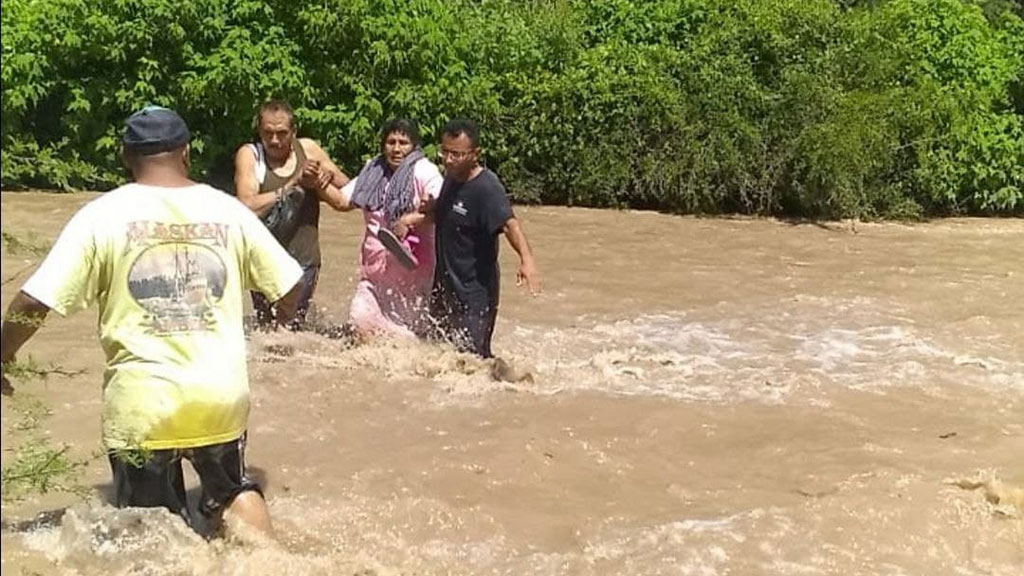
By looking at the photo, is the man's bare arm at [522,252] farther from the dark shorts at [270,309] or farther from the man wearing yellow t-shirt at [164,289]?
the man wearing yellow t-shirt at [164,289]

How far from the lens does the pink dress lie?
297 inches

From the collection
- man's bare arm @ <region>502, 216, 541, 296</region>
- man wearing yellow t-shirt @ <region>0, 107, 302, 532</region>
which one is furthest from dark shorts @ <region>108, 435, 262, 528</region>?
man's bare arm @ <region>502, 216, 541, 296</region>

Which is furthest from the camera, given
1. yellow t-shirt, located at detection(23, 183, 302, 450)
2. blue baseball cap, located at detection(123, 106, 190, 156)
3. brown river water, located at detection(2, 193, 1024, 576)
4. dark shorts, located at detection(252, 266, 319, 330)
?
dark shorts, located at detection(252, 266, 319, 330)

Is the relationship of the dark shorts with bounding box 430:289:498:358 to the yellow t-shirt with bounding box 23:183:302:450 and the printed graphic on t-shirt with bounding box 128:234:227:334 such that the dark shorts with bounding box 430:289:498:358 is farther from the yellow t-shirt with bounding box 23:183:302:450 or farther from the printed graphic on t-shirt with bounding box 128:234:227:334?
the printed graphic on t-shirt with bounding box 128:234:227:334

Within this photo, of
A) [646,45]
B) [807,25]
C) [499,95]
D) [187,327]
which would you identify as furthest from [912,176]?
[187,327]

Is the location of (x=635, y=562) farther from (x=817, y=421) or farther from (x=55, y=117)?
(x=55, y=117)

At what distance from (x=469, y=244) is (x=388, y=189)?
589mm

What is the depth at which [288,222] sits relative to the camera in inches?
295

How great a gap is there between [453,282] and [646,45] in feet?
30.1

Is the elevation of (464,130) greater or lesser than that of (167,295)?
greater

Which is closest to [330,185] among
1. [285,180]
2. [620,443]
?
[285,180]

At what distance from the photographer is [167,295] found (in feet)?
13.3

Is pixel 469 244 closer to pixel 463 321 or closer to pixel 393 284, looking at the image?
pixel 463 321

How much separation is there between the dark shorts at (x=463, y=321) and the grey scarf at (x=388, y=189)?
19.9 inches
